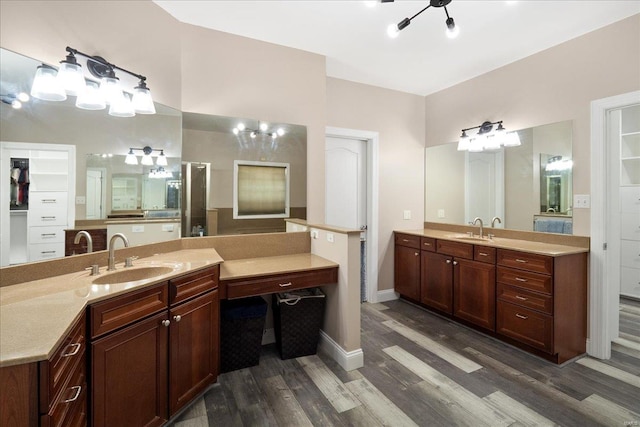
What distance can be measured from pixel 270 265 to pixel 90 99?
1.62 metres

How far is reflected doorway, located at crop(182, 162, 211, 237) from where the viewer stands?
249 cm

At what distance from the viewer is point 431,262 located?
3.49m

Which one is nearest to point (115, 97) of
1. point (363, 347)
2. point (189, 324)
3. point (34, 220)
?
point (34, 220)

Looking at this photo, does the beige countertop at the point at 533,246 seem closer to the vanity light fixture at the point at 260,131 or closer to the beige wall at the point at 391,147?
the beige wall at the point at 391,147

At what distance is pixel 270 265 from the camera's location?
7.95ft

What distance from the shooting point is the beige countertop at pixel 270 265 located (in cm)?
219

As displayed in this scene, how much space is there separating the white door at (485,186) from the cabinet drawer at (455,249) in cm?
63

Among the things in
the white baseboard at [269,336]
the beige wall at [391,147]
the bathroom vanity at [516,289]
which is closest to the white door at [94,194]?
the white baseboard at [269,336]

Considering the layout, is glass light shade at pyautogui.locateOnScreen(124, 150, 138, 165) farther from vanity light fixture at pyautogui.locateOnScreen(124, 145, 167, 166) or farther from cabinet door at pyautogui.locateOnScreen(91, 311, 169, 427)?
cabinet door at pyautogui.locateOnScreen(91, 311, 169, 427)

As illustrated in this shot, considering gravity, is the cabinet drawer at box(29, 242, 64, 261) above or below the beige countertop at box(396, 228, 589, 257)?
above

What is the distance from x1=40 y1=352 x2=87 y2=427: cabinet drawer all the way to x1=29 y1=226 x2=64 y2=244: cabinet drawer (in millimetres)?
848

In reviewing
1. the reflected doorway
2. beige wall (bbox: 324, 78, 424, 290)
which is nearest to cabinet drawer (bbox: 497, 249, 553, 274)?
beige wall (bbox: 324, 78, 424, 290)

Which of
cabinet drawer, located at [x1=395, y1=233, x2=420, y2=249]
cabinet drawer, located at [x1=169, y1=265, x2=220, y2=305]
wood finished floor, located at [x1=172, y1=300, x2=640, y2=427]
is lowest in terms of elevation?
wood finished floor, located at [x1=172, y1=300, x2=640, y2=427]

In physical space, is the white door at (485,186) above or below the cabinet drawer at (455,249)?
above
